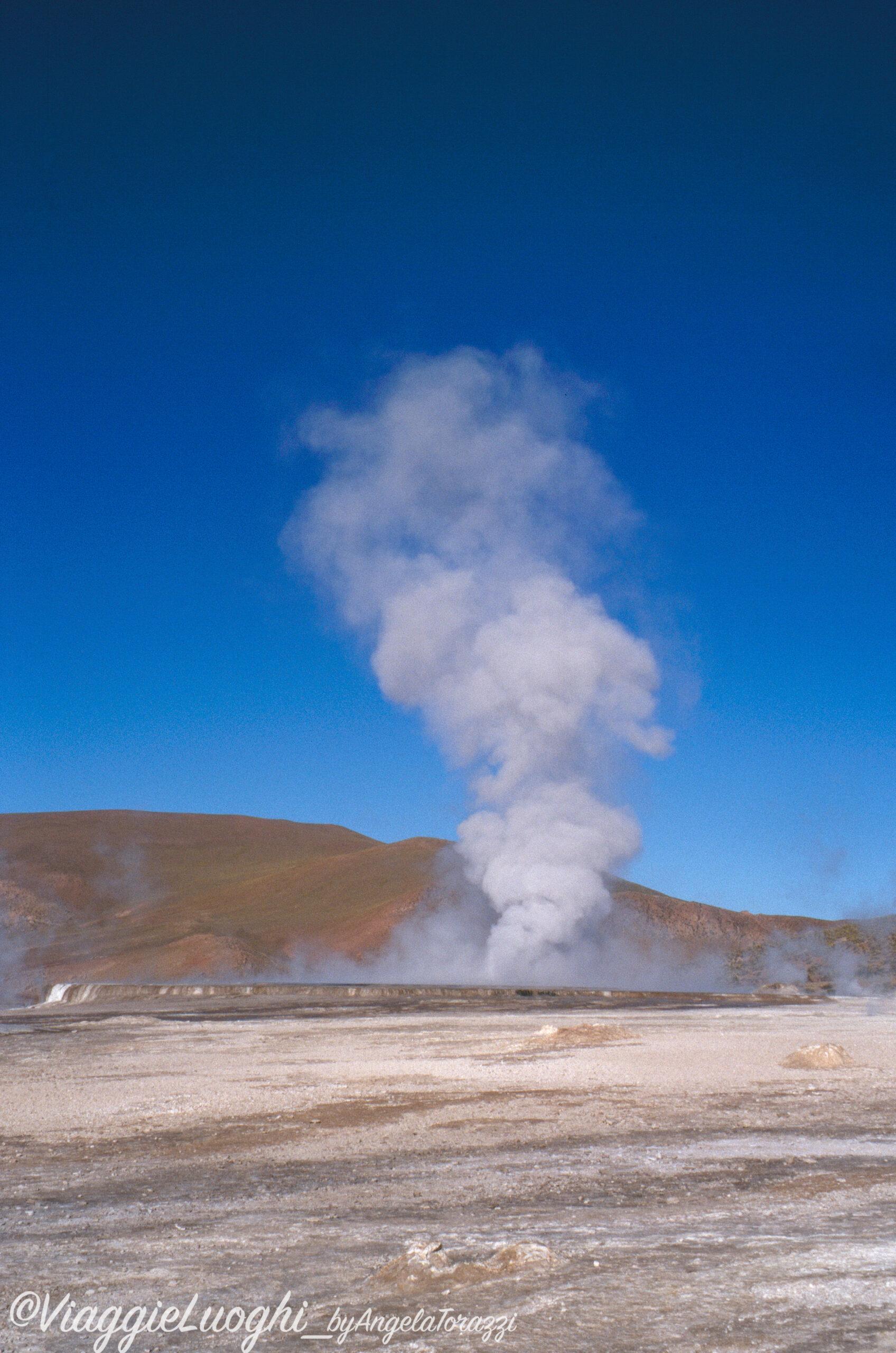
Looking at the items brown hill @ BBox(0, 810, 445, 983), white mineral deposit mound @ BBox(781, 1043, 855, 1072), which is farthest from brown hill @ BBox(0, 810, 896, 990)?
white mineral deposit mound @ BBox(781, 1043, 855, 1072)

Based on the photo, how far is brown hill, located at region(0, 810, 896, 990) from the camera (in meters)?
80.6

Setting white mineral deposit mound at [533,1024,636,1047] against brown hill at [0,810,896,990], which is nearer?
white mineral deposit mound at [533,1024,636,1047]

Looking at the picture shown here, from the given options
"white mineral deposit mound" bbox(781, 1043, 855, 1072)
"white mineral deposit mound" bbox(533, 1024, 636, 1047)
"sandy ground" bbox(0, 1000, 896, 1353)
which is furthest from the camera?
"white mineral deposit mound" bbox(533, 1024, 636, 1047)

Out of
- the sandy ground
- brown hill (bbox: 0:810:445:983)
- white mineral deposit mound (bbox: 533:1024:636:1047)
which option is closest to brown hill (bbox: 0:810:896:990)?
brown hill (bbox: 0:810:445:983)

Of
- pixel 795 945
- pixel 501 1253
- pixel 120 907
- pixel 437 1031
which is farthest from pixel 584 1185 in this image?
pixel 120 907

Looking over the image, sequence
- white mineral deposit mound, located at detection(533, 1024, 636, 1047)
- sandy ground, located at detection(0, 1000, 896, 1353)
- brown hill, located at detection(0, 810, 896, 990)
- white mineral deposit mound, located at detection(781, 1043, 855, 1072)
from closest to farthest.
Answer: sandy ground, located at detection(0, 1000, 896, 1353) → white mineral deposit mound, located at detection(781, 1043, 855, 1072) → white mineral deposit mound, located at detection(533, 1024, 636, 1047) → brown hill, located at detection(0, 810, 896, 990)

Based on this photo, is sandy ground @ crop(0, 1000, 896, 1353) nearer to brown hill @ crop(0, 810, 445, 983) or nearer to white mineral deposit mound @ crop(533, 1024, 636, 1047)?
white mineral deposit mound @ crop(533, 1024, 636, 1047)

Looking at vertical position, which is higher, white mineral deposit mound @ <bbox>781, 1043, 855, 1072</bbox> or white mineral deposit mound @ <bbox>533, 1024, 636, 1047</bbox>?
white mineral deposit mound @ <bbox>781, 1043, 855, 1072</bbox>

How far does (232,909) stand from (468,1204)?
11479 cm

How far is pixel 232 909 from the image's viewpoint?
4582 inches

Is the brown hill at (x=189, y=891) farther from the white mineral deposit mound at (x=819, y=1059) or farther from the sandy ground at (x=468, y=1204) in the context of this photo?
the sandy ground at (x=468, y=1204)

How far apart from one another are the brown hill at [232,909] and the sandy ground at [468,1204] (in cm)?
5654

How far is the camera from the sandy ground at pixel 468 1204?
476 centimetres

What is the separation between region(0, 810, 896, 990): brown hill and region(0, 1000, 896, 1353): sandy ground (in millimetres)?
56543
